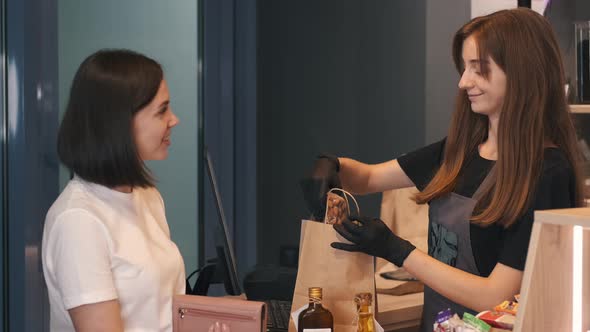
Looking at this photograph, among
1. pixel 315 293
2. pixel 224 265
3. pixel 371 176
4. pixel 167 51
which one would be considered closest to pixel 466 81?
pixel 371 176

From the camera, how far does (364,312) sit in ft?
6.13

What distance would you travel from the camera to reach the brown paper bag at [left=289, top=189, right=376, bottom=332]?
198cm

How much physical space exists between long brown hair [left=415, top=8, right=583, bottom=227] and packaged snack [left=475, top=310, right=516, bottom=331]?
317 millimetres

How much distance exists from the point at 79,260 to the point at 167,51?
1.96 meters

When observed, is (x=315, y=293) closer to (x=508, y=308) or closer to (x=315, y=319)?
(x=315, y=319)

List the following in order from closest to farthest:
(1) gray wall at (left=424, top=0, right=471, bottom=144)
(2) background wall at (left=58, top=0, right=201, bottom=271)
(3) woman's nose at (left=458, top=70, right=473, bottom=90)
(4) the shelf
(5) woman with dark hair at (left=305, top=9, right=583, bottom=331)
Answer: (5) woman with dark hair at (left=305, top=9, right=583, bottom=331), (3) woman's nose at (left=458, top=70, right=473, bottom=90), (2) background wall at (left=58, top=0, right=201, bottom=271), (4) the shelf, (1) gray wall at (left=424, top=0, right=471, bottom=144)

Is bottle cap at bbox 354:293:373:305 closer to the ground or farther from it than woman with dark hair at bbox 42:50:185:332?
closer to the ground

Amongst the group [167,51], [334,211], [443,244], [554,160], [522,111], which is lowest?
[443,244]

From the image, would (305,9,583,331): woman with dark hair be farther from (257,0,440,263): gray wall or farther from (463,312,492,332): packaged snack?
(257,0,440,263): gray wall

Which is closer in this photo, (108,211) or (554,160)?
(108,211)

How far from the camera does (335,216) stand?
79.3 inches

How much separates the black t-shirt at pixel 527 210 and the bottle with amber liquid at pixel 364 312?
1.05ft

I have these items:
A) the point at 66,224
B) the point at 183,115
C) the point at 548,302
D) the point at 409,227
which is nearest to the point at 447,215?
the point at 548,302

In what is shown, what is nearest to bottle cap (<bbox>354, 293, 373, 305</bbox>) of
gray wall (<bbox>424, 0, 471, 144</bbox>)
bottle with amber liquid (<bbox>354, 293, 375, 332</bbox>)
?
bottle with amber liquid (<bbox>354, 293, 375, 332</bbox>)
